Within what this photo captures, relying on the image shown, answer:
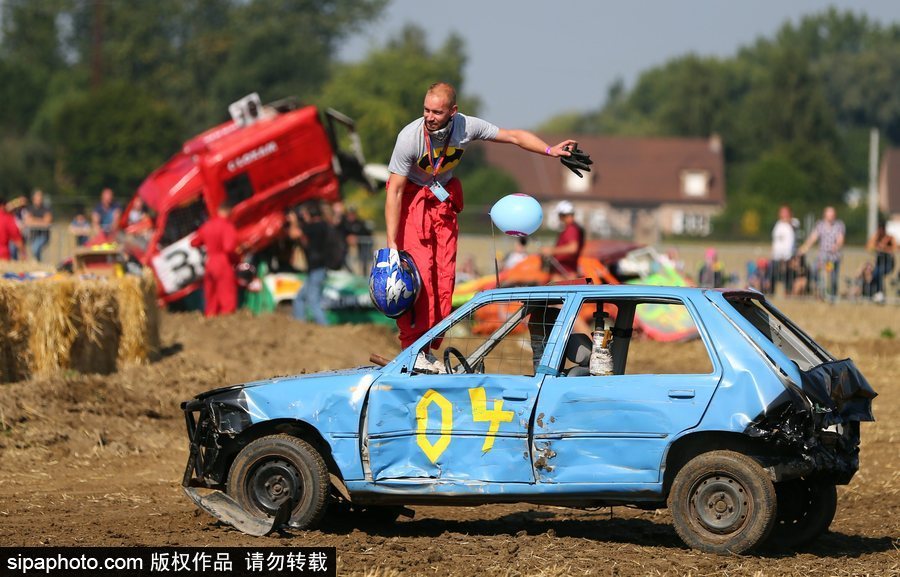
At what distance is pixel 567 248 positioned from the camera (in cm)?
1841

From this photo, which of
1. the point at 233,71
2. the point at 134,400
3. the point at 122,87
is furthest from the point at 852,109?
the point at 134,400

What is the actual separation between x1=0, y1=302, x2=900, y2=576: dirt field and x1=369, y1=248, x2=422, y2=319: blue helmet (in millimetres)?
1102

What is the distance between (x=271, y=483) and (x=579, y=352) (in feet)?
6.54

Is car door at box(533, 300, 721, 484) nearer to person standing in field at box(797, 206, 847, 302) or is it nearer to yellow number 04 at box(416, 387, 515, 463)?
yellow number 04 at box(416, 387, 515, 463)

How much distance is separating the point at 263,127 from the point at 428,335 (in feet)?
45.3

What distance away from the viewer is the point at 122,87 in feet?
233

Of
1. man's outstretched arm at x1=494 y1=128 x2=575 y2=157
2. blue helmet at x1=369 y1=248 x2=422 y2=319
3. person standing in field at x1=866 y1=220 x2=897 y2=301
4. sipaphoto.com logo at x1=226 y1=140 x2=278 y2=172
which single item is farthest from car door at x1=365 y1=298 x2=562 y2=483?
person standing in field at x1=866 y1=220 x2=897 y2=301

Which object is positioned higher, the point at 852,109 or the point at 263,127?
the point at 852,109

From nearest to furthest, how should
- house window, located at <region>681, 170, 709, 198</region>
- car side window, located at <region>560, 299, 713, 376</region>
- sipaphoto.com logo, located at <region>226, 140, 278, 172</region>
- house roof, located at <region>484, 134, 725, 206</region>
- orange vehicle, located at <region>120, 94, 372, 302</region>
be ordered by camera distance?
1. car side window, located at <region>560, 299, 713, 376</region>
2. orange vehicle, located at <region>120, 94, 372, 302</region>
3. sipaphoto.com logo, located at <region>226, 140, 278, 172</region>
4. house roof, located at <region>484, 134, 725, 206</region>
5. house window, located at <region>681, 170, 709, 198</region>

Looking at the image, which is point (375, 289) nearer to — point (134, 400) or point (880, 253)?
point (134, 400)

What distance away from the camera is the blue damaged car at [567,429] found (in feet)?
24.8

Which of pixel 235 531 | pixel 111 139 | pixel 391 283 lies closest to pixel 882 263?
pixel 391 283

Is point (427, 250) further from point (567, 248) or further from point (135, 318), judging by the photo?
point (567, 248)

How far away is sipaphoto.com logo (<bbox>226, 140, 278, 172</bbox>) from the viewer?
21.1 meters
